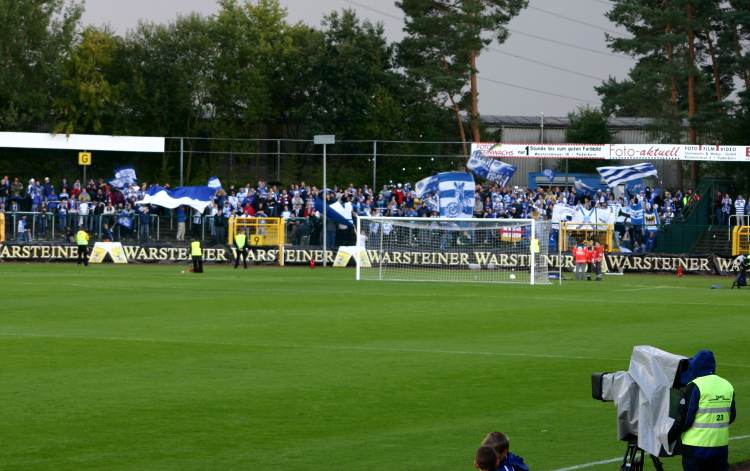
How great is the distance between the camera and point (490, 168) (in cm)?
6312

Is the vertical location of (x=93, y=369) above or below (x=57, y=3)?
below

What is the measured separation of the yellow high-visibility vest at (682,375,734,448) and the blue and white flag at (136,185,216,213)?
4797 centimetres

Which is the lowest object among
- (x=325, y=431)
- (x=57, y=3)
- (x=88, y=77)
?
(x=325, y=431)

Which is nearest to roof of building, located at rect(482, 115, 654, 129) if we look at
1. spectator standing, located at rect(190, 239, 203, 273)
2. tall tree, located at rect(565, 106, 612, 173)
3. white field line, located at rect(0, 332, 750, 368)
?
tall tree, located at rect(565, 106, 612, 173)

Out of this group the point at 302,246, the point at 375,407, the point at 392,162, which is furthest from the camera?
the point at 392,162

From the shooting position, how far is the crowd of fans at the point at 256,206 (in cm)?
5403

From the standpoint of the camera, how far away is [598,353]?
20797mm

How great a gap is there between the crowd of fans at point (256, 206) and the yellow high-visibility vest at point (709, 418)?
43277 mm

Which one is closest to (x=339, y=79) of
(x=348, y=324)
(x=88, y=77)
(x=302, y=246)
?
(x=88, y=77)

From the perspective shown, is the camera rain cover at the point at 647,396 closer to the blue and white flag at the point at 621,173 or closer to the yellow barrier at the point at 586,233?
the yellow barrier at the point at 586,233

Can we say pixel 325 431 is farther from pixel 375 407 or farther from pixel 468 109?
pixel 468 109

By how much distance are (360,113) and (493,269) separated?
2799cm

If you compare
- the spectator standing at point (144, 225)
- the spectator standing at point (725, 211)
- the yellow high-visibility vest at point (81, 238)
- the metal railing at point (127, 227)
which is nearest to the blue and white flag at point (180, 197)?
the metal railing at point (127, 227)

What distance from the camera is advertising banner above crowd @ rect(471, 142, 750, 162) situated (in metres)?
59.8
